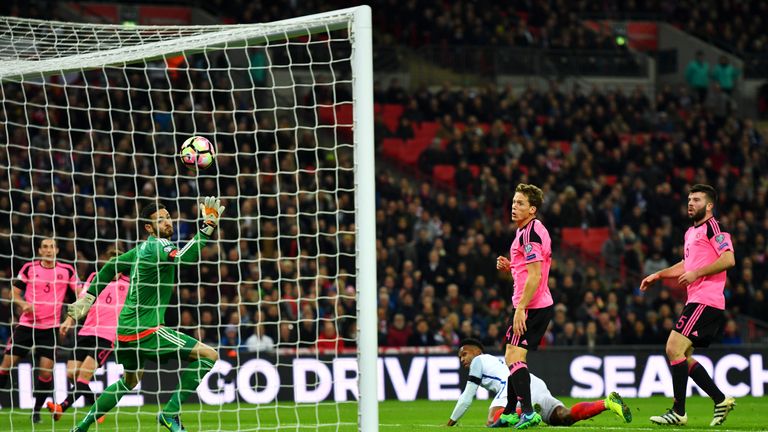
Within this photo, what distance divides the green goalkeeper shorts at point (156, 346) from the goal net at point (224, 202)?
10.9 inches

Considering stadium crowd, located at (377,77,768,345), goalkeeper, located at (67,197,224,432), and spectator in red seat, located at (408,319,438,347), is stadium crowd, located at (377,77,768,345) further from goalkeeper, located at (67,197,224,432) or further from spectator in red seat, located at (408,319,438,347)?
goalkeeper, located at (67,197,224,432)

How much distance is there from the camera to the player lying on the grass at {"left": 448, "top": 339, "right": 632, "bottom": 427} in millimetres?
9570

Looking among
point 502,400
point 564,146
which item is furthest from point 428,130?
point 502,400

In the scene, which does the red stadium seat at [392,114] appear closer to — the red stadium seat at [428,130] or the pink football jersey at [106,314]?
the red stadium seat at [428,130]

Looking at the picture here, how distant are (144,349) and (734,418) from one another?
19.4ft

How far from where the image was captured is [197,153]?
9.41 m

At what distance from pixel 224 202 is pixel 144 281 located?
29.8 ft

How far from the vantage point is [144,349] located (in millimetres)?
9352

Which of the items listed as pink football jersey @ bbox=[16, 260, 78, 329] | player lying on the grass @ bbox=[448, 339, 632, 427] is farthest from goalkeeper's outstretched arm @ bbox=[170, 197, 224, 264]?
pink football jersey @ bbox=[16, 260, 78, 329]

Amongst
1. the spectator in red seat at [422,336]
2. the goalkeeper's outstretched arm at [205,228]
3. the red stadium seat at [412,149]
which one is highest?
the red stadium seat at [412,149]

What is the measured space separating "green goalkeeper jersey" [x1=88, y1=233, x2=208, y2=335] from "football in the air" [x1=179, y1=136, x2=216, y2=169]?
0.66 metres

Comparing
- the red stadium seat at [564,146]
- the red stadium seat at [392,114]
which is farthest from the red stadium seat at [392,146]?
the red stadium seat at [564,146]

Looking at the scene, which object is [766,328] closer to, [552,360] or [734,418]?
[552,360]

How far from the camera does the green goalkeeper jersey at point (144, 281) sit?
9.27 metres
